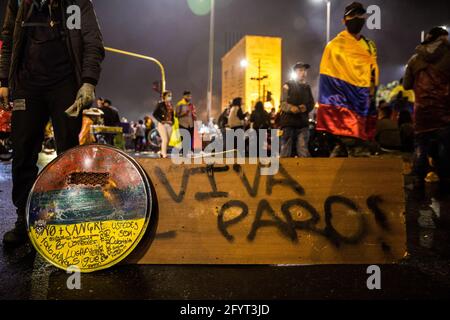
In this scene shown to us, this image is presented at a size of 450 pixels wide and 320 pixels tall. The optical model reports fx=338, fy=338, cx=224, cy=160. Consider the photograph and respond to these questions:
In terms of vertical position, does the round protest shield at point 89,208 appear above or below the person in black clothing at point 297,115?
below

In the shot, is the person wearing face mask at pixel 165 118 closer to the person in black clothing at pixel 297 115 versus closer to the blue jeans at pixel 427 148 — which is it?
the person in black clothing at pixel 297 115

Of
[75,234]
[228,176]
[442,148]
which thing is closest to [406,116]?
[442,148]

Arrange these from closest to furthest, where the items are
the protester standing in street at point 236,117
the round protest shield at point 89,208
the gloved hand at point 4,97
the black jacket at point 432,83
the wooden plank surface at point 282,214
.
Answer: the round protest shield at point 89,208 < the wooden plank surface at point 282,214 < the gloved hand at point 4,97 < the black jacket at point 432,83 < the protester standing in street at point 236,117

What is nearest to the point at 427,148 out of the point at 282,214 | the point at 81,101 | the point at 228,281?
the point at 282,214

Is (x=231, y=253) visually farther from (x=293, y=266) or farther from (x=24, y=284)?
(x=24, y=284)

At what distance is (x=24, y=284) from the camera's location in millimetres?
1988

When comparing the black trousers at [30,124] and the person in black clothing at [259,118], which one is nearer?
the black trousers at [30,124]

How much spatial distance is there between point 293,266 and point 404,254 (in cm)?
79

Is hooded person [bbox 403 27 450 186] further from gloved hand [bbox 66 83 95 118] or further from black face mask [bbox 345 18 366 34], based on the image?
gloved hand [bbox 66 83 95 118]

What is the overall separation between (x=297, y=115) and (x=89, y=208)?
467cm

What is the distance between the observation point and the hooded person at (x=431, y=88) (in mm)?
5078

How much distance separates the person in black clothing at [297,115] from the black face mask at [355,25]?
2480 millimetres

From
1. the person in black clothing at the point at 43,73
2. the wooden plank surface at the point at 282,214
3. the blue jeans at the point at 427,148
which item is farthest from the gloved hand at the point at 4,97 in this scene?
the blue jeans at the point at 427,148
